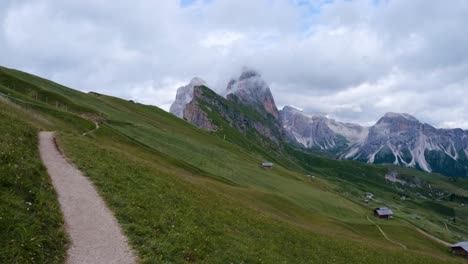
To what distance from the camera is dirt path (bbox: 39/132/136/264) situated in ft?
57.8

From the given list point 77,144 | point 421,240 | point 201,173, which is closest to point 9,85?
point 201,173

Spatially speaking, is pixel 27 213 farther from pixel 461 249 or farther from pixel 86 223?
pixel 461 249

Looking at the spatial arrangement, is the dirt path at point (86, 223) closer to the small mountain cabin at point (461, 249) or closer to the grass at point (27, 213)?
the grass at point (27, 213)

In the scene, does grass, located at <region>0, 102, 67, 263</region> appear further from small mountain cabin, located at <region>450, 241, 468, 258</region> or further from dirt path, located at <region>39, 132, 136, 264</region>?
small mountain cabin, located at <region>450, 241, 468, 258</region>

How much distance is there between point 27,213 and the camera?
1806cm

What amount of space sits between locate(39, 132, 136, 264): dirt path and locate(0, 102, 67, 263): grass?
0.72 meters

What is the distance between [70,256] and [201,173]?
61.2 meters

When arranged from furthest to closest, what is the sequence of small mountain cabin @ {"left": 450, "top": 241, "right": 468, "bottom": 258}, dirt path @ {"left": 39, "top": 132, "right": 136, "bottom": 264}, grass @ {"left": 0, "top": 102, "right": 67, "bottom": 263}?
small mountain cabin @ {"left": 450, "top": 241, "right": 468, "bottom": 258}, dirt path @ {"left": 39, "top": 132, "right": 136, "bottom": 264}, grass @ {"left": 0, "top": 102, "right": 67, "bottom": 263}

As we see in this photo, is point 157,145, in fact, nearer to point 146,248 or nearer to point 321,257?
point 321,257

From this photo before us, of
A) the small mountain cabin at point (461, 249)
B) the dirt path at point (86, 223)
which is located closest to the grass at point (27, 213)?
A: the dirt path at point (86, 223)

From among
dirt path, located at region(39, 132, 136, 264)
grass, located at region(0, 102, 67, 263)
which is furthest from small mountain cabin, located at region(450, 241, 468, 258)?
grass, located at region(0, 102, 67, 263)

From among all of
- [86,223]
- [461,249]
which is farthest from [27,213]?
[461,249]

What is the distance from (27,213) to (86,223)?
3.51 m

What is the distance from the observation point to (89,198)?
2483 centimetres
